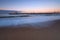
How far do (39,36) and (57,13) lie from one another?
28cm

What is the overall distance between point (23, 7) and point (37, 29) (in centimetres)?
25

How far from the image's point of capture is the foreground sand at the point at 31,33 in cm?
82

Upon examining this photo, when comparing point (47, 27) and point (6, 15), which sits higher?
point (6, 15)

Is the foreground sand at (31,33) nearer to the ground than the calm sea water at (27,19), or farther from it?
nearer to the ground

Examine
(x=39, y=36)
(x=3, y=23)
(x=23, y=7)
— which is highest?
(x=23, y=7)

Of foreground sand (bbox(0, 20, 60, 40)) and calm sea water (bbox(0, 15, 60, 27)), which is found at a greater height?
calm sea water (bbox(0, 15, 60, 27))

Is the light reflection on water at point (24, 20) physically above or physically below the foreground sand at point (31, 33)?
above

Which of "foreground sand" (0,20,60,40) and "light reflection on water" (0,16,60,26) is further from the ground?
"light reflection on water" (0,16,60,26)

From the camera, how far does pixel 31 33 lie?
2.76 ft

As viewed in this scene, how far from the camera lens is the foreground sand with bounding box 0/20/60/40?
32.2 inches

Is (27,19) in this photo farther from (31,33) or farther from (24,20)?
(31,33)

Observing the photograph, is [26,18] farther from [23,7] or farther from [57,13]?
[57,13]

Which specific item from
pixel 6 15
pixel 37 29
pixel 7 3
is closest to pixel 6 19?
pixel 6 15

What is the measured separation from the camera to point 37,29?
842mm
